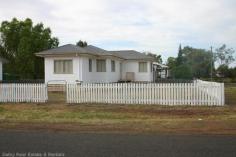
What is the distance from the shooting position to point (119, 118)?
14.0 meters

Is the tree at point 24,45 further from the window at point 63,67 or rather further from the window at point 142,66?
the window at point 63,67

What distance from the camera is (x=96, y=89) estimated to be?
18594mm

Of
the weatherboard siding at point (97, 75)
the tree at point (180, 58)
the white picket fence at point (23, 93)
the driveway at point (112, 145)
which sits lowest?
the driveway at point (112, 145)

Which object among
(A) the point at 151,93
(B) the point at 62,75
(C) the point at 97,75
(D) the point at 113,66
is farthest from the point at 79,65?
(A) the point at 151,93

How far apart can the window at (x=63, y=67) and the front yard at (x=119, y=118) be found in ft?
38.0

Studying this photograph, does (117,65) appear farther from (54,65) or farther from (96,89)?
(96,89)

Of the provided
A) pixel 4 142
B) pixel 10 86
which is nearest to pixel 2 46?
pixel 10 86

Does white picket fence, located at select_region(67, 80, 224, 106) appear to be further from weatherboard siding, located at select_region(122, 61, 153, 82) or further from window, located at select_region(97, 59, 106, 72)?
weatherboard siding, located at select_region(122, 61, 153, 82)

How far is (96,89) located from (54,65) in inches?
487

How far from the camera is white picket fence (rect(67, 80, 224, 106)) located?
17203 mm

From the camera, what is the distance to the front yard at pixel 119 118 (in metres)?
11.5

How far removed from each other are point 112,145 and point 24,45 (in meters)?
38.2

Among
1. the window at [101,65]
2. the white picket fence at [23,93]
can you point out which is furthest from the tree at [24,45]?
the white picket fence at [23,93]

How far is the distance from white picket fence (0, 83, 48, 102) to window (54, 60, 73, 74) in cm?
1005
